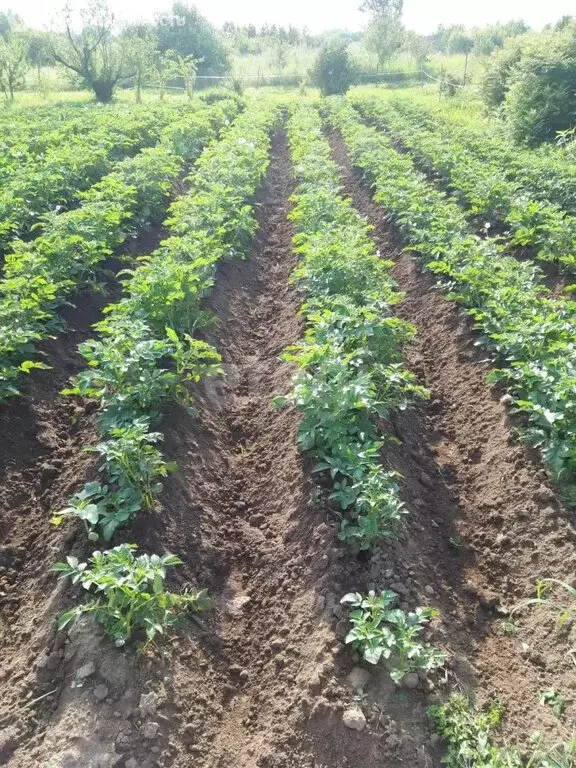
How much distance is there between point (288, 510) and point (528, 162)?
33.2 ft

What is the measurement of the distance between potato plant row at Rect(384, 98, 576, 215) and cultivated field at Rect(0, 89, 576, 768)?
2.03 m

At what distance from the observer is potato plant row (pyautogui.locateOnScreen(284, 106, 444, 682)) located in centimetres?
318

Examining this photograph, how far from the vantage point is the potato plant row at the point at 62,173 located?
815cm

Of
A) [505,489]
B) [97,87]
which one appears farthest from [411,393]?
[97,87]

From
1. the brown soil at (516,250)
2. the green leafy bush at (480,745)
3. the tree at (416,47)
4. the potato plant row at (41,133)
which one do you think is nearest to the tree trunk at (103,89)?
the potato plant row at (41,133)

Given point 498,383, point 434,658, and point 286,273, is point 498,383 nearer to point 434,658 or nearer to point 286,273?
point 434,658

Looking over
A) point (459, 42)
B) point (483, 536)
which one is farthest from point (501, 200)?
point (459, 42)

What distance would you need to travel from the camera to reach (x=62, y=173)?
33.1 ft

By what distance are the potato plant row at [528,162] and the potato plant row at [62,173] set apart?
8.11m

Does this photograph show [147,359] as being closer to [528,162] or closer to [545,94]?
[528,162]

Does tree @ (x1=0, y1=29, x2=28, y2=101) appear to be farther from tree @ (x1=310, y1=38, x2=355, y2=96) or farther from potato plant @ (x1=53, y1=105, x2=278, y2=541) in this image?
potato plant @ (x1=53, y1=105, x2=278, y2=541)

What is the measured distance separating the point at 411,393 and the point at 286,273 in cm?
388

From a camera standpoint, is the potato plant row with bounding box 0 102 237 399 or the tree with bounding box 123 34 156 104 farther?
the tree with bounding box 123 34 156 104

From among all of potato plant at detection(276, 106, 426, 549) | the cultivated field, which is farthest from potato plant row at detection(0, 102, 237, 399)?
potato plant at detection(276, 106, 426, 549)
